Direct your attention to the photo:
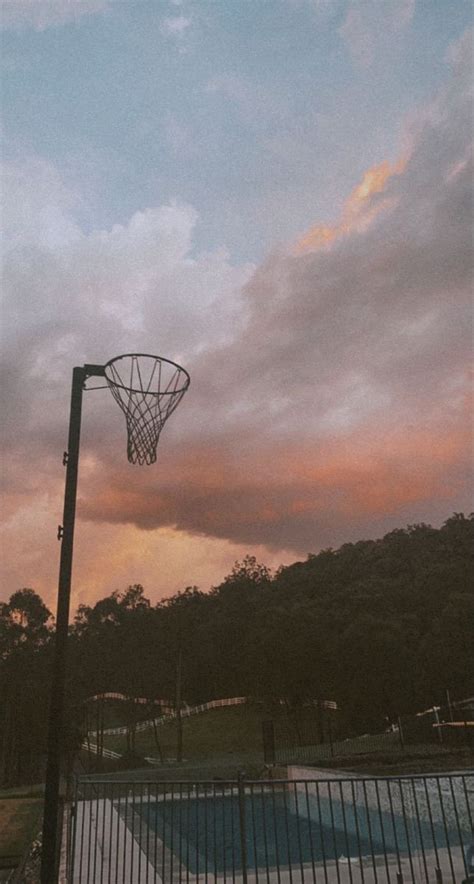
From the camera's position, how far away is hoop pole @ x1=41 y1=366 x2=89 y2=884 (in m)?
6.62

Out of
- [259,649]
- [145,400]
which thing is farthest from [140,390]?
[259,649]

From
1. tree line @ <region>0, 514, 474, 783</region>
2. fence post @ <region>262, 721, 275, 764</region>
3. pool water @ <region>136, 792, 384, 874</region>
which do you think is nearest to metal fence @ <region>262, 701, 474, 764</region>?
fence post @ <region>262, 721, 275, 764</region>

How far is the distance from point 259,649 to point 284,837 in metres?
36.6

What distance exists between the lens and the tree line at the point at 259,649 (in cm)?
4678

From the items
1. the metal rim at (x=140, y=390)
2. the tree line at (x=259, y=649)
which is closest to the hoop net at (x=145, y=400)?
the metal rim at (x=140, y=390)

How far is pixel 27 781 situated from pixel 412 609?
34213 millimetres

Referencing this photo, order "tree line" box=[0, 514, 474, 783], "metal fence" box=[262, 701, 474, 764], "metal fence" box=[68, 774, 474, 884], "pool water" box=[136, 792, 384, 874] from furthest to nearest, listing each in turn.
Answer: "tree line" box=[0, 514, 474, 783]
"metal fence" box=[262, 701, 474, 764]
"pool water" box=[136, 792, 384, 874]
"metal fence" box=[68, 774, 474, 884]

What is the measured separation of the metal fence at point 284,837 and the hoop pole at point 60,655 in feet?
2.22

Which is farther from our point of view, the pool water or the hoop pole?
the pool water

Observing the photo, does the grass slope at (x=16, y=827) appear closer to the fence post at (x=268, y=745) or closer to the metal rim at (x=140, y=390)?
the metal rim at (x=140, y=390)

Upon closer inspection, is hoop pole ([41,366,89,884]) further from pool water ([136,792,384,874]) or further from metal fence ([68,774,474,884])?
pool water ([136,792,384,874])

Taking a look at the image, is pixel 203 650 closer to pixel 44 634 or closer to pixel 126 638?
pixel 126 638

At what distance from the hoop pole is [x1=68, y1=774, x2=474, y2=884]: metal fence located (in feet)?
2.22

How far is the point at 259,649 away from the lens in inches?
2096
